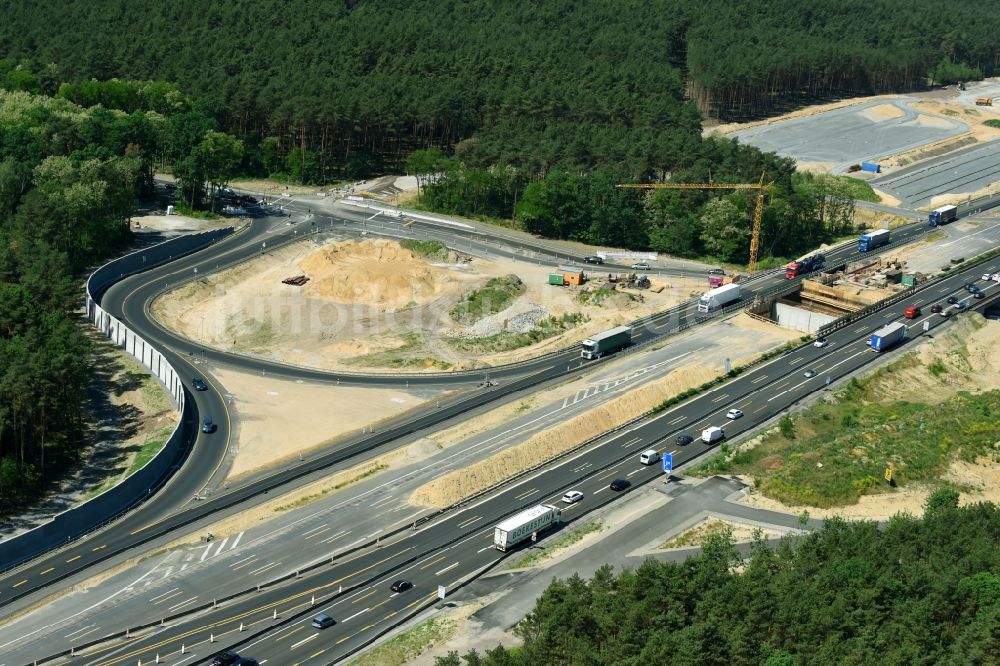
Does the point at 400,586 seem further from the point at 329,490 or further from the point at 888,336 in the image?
the point at 888,336

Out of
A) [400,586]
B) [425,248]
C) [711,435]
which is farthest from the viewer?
[425,248]

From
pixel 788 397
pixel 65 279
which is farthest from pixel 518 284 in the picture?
pixel 65 279

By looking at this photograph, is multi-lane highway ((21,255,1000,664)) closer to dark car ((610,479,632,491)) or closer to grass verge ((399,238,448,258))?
dark car ((610,479,632,491))

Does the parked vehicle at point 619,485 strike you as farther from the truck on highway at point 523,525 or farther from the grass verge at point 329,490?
the grass verge at point 329,490

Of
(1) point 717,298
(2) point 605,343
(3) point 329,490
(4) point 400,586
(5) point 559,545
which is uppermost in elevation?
(1) point 717,298

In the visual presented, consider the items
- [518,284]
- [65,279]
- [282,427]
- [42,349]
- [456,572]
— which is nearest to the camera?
[456,572]

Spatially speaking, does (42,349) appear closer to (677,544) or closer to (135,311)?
(135,311)

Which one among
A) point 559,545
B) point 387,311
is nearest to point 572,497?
point 559,545
